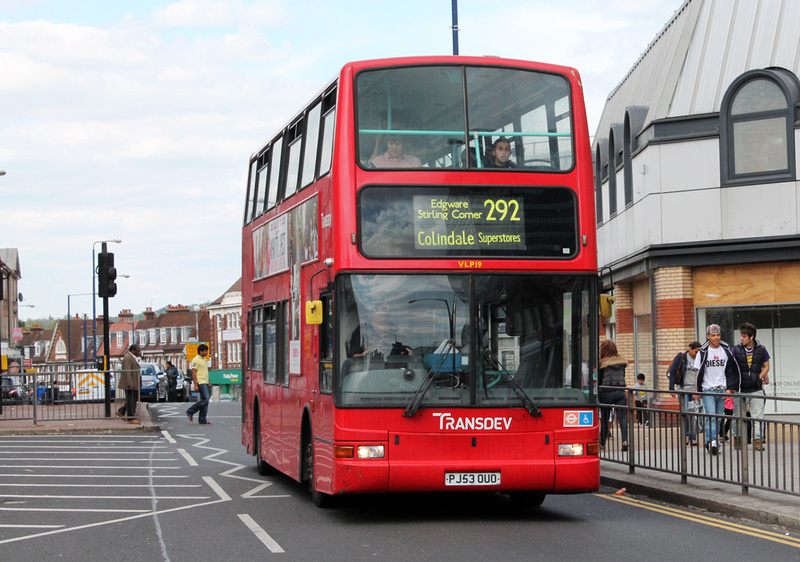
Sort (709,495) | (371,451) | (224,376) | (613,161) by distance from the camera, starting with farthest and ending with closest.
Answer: (224,376), (613,161), (709,495), (371,451)

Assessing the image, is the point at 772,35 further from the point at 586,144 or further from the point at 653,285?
the point at 586,144

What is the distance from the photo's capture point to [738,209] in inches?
884

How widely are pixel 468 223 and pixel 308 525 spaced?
311 cm

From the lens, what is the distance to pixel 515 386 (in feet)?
33.4

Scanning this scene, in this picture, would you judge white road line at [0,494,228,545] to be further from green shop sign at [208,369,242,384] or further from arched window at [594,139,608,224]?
green shop sign at [208,369,242,384]

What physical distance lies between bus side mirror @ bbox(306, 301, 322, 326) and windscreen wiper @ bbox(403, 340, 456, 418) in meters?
1.20

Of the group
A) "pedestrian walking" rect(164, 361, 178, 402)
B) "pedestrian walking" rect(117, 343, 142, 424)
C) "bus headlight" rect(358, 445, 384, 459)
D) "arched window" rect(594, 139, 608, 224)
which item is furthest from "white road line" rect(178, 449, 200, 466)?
"pedestrian walking" rect(164, 361, 178, 402)

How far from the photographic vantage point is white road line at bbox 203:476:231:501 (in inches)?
499

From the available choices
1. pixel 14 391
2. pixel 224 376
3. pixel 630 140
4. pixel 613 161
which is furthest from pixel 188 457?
pixel 224 376

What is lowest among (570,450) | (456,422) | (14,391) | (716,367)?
(14,391)

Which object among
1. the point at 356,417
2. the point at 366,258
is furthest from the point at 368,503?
the point at 366,258

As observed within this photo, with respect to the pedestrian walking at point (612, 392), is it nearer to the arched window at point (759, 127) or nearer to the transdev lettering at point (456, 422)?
the transdev lettering at point (456, 422)

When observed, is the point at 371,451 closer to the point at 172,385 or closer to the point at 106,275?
the point at 106,275

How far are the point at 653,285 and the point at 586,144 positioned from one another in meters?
13.7
